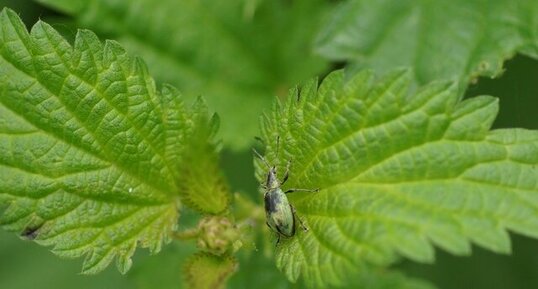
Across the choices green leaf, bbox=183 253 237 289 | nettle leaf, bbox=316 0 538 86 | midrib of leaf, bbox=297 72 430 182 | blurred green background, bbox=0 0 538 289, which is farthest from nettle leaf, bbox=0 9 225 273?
nettle leaf, bbox=316 0 538 86

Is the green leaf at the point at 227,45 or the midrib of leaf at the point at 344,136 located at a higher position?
the green leaf at the point at 227,45

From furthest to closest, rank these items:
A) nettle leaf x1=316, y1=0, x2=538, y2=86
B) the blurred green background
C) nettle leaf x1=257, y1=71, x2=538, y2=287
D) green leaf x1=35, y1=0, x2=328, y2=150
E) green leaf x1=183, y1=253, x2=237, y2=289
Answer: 1. green leaf x1=35, y1=0, x2=328, y2=150
2. the blurred green background
3. nettle leaf x1=316, y1=0, x2=538, y2=86
4. green leaf x1=183, y1=253, x2=237, y2=289
5. nettle leaf x1=257, y1=71, x2=538, y2=287

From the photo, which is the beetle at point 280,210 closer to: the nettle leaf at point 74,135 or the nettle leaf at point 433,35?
the nettle leaf at point 74,135

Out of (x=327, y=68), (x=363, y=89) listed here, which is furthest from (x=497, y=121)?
(x=363, y=89)

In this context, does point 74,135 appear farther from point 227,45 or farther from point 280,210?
point 227,45

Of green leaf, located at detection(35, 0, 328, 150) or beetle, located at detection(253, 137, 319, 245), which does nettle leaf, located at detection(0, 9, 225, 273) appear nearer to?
beetle, located at detection(253, 137, 319, 245)

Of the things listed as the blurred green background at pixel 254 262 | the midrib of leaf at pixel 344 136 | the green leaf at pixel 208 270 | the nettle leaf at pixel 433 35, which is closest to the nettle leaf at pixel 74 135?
the green leaf at pixel 208 270
